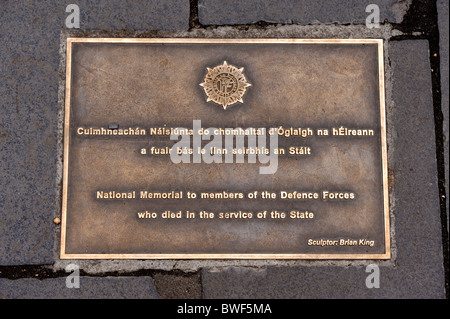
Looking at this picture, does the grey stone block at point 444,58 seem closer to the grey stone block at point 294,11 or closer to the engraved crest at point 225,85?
the grey stone block at point 294,11

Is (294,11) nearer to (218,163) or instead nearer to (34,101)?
(218,163)

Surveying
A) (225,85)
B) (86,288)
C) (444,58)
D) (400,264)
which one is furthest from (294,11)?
(86,288)

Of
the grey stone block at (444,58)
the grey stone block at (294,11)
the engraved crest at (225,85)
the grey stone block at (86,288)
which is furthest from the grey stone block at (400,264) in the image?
the engraved crest at (225,85)

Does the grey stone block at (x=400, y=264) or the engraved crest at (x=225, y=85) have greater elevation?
the engraved crest at (x=225, y=85)

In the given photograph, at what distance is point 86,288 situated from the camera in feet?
6.32

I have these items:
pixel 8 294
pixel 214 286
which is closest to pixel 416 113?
pixel 214 286

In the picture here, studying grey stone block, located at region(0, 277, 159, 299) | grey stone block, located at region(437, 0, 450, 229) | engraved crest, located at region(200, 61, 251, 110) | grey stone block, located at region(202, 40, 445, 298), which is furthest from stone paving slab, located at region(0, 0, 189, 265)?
grey stone block, located at region(437, 0, 450, 229)

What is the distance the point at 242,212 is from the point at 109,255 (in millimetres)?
747

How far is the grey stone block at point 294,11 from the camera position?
6.69 feet

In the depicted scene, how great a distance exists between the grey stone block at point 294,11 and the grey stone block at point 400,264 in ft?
1.59

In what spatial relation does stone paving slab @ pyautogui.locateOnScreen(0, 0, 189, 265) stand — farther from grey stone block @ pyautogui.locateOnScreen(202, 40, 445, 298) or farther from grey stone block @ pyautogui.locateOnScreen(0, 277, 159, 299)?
grey stone block @ pyautogui.locateOnScreen(202, 40, 445, 298)

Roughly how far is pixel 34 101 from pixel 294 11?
1.56 m

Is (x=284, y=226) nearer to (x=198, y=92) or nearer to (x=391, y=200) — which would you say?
(x=391, y=200)
